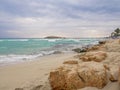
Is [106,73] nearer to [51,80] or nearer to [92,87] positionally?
[92,87]

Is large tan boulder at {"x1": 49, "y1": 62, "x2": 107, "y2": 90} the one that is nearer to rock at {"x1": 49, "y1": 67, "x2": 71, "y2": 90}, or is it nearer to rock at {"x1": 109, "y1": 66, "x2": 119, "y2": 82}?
rock at {"x1": 49, "y1": 67, "x2": 71, "y2": 90}

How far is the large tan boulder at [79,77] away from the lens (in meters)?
4.11

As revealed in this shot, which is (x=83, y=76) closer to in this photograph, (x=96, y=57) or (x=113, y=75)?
(x=113, y=75)

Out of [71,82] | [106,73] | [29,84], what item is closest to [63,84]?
[71,82]

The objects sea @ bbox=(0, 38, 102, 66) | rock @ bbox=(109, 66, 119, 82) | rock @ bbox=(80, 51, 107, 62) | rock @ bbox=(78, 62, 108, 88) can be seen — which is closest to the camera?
rock @ bbox=(78, 62, 108, 88)

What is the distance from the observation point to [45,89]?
4.82 meters

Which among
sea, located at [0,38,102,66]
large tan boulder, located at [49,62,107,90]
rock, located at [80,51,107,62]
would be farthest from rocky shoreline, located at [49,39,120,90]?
sea, located at [0,38,102,66]

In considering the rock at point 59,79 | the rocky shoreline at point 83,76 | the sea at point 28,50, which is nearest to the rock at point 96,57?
the rocky shoreline at point 83,76

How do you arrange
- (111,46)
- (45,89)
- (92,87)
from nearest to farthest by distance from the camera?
1. (92,87)
2. (45,89)
3. (111,46)

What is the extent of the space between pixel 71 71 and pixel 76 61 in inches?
27.8

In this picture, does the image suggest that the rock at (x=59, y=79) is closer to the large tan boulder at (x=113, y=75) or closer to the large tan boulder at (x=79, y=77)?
the large tan boulder at (x=79, y=77)

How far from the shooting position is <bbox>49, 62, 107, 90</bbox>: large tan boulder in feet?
13.5

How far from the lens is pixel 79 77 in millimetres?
4168

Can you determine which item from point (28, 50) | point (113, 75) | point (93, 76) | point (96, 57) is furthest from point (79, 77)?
point (28, 50)
